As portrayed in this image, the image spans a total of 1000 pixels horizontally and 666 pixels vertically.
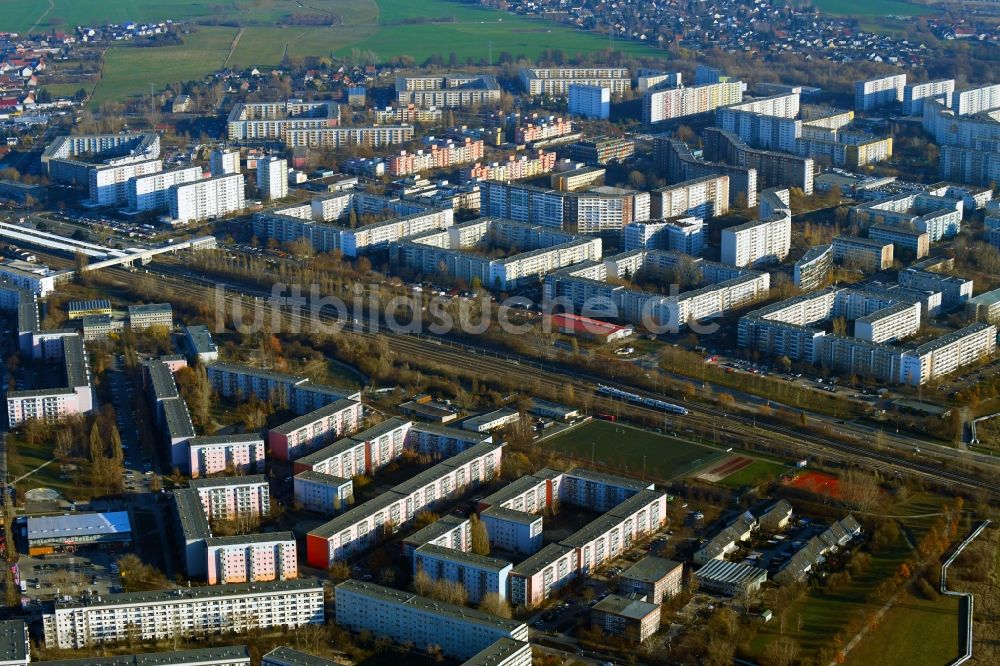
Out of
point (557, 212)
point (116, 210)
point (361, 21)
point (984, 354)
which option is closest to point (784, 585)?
point (984, 354)

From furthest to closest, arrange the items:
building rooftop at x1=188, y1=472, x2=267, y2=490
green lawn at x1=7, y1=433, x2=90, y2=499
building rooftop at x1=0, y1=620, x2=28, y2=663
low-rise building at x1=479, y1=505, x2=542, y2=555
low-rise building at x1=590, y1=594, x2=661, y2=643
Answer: green lawn at x1=7, y1=433, x2=90, y2=499 → building rooftop at x1=188, y1=472, x2=267, y2=490 → low-rise building at x1=479, y1=505, x2=542, y2=555 → low-rise building at x1=590, y1=594, x2=661, y2=643 → building rooftop at x1=0, y1=620, x2=28, y2=663

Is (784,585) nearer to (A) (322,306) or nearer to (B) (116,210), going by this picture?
(A) (322,306)

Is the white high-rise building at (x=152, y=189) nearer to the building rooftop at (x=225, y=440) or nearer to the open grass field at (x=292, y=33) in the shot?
the open grass field at (x=292, y=33)

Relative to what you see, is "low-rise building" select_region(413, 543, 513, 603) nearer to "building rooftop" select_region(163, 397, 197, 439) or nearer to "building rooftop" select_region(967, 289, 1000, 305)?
"building rooftop" select_region(163, 397, 197, 439)

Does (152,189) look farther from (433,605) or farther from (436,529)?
A: (433,605)

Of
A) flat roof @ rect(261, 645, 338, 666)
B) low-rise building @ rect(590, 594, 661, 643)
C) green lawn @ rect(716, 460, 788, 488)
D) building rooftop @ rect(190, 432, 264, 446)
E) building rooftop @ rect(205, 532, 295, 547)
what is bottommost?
low-rise building @ rect(590, 594, 661, 643)

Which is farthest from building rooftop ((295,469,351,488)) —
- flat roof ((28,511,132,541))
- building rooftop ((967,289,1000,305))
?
building rooftop ((967,289,1000,305))
